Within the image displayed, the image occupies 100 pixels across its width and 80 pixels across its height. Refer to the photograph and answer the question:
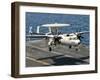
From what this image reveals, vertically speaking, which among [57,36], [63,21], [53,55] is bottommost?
[53,55]

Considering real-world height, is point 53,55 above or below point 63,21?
below

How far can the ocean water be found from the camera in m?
2.24

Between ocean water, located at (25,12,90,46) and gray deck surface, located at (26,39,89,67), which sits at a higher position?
ocean water, located at (25,12,90,46)

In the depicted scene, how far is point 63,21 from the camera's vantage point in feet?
7.72

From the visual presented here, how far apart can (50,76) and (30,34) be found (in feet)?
1.34

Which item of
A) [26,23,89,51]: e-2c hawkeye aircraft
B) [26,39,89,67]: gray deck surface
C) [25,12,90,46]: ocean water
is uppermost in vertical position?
[25,12,90,46]: ocean water

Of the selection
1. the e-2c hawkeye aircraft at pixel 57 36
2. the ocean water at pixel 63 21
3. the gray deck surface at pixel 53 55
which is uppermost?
the ocean water at pixel 63 21

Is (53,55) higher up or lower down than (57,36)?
lower down

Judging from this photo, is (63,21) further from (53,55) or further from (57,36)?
(53,55)

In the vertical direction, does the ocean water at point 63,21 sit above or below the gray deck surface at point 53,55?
above

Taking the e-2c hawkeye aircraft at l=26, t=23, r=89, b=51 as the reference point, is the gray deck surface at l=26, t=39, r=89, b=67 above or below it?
below

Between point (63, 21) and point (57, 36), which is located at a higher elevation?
point (63, 21)

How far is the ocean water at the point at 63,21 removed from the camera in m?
→ 2.24

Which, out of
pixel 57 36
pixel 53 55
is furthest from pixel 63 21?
pixel 53 55
